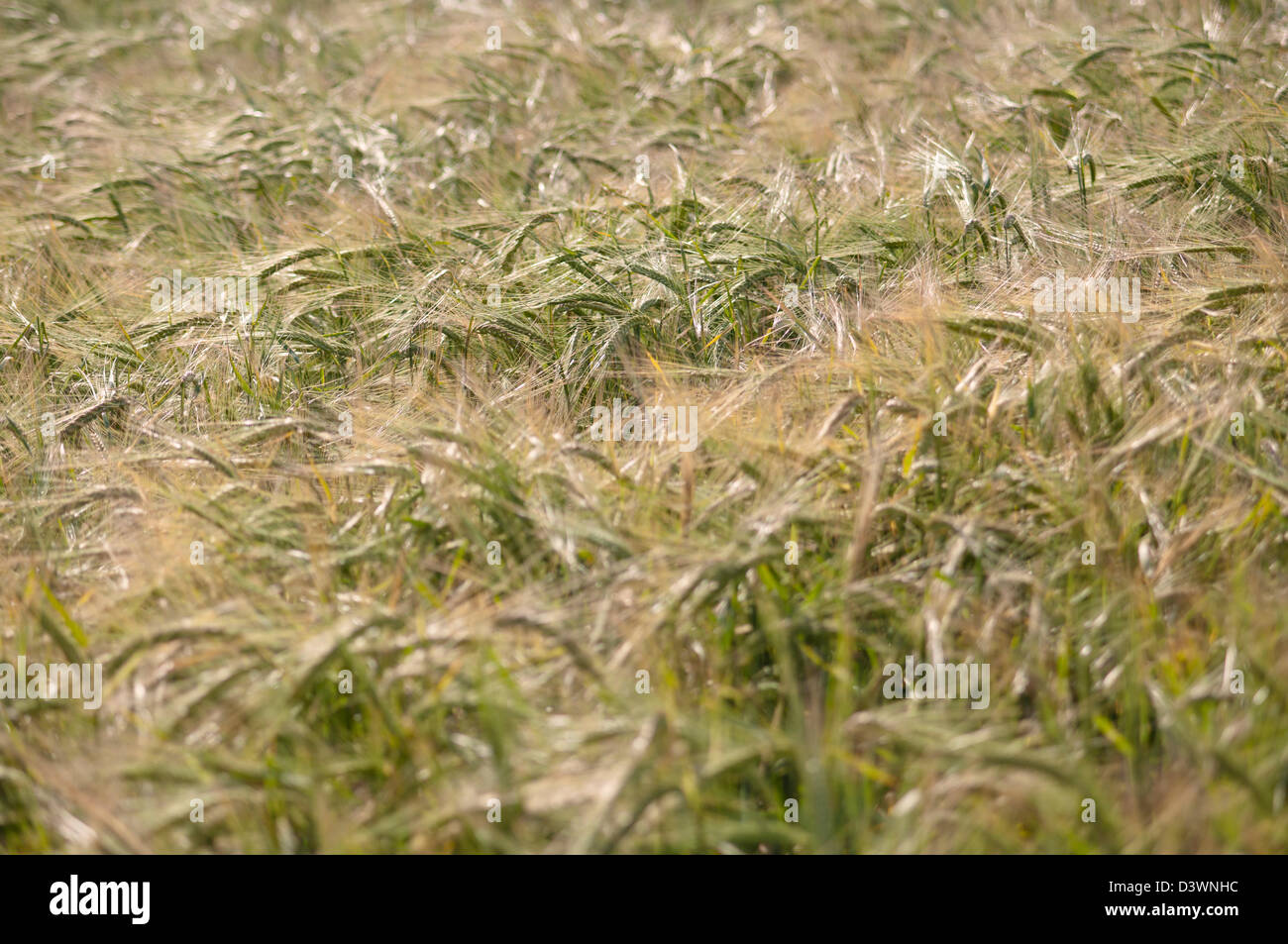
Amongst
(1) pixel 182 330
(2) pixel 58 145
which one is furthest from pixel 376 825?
(2) pixel 58 145

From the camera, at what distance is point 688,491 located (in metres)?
2.15

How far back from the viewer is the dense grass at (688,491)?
1738 millimetres

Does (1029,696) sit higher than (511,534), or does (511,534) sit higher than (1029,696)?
(511,534)

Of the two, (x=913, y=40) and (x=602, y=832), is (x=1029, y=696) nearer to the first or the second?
(x=602, y=832)

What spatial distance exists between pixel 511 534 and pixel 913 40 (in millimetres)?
3974

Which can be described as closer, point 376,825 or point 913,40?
point 376,825

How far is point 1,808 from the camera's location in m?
1.88

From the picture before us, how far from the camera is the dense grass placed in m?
1.74

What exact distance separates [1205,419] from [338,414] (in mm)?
2160

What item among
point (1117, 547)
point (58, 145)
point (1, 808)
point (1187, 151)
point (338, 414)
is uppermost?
point (58, 145)

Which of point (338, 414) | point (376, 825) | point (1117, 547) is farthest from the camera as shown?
point (338, 414)

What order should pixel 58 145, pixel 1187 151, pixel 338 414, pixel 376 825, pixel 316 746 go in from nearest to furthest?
1. pixel 376 825
2. pixel 316 746
3. pixel 338 414
4. pixel 1187 151
5. pixel 58 145

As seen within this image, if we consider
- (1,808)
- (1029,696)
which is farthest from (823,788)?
(1,808)
